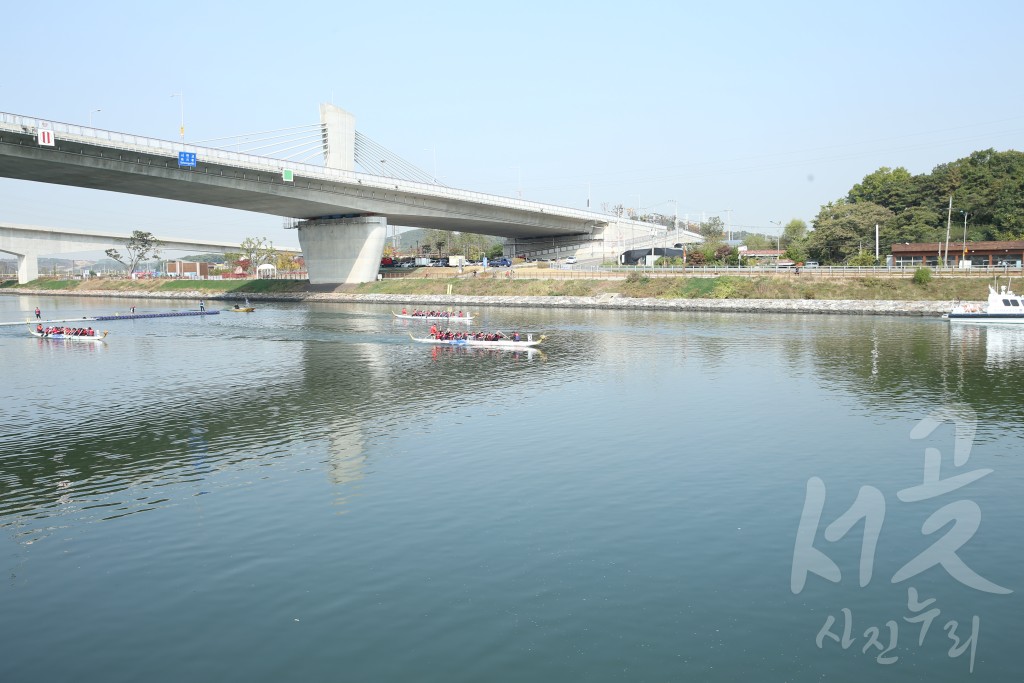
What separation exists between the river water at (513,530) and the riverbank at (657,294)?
168 ft

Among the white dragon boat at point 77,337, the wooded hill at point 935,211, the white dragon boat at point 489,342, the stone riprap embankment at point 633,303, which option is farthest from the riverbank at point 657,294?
the white dragon boat at point 77,337

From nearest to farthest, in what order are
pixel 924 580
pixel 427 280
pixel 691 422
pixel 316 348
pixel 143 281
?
pixel 924 580 < pixel 691 422 < pixel 316 348 < pixel 427 280 < pixel 143 281

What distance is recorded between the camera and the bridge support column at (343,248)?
127269mm

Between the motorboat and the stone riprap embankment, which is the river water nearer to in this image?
the motorboat

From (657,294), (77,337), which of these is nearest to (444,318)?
(657,294)

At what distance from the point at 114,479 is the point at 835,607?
22788mm

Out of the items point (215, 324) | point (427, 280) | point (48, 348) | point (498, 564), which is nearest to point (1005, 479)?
point (498, 564)

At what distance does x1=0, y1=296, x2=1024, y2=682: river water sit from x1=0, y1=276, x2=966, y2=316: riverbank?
168 ft

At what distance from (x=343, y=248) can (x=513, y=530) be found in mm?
115950

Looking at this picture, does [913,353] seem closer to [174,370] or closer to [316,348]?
[316,348]

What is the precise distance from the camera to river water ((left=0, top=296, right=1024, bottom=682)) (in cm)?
1491

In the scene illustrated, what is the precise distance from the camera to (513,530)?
2123cm

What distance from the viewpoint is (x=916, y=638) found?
50.7 feet

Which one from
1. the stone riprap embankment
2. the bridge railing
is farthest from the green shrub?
the bridge railing
